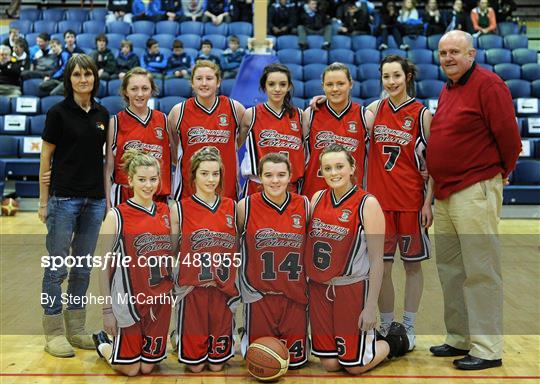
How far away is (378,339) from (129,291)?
55.6 inches

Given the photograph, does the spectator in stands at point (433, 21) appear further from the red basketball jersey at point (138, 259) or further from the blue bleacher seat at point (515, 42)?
the red basketball jersey at point (138, 259)

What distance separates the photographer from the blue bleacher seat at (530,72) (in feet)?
37.7

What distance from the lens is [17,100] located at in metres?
10.6

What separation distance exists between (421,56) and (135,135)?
840 centimetres

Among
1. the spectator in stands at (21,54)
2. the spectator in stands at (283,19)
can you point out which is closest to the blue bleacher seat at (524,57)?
the spectator in stands at (283,19)

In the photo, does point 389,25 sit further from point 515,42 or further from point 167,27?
point 167,27

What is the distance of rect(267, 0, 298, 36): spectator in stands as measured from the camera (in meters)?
12.6

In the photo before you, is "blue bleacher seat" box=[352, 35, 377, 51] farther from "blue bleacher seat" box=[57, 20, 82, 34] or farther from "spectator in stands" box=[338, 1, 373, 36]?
"blue bleacher seat" box=[57, 20, 82, 34]

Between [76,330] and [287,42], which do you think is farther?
[287,42]

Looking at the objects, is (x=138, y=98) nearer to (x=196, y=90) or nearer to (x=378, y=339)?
(x=196, y=90)

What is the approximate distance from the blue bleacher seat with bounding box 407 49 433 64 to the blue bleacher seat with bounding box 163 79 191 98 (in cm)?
372

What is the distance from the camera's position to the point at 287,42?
12.2 meters

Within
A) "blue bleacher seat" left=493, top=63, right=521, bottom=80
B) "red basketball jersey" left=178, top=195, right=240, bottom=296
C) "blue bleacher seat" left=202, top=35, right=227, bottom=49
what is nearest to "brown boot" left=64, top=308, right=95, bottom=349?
"red basketball jersey" left=178, top=195, right=240, bottom=296

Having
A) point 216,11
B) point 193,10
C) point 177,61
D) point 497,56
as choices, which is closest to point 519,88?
point 497,56
